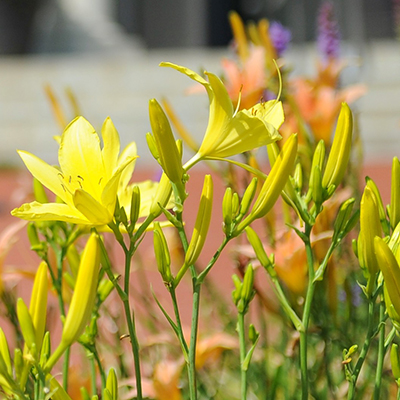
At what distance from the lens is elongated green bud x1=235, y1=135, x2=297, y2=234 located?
496 mm

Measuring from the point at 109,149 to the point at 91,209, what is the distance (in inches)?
3.2

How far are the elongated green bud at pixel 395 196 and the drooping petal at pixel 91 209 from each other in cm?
22

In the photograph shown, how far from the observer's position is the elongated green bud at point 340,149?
0.53 m

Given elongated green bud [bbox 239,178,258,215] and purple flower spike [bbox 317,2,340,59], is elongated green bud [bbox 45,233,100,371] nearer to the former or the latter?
elongated green bud [bbox 239,178,258,215]

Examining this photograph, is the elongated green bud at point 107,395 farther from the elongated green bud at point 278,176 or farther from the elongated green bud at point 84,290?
the elongated green bud at point 278,176

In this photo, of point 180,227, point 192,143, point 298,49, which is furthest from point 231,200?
point 298,49

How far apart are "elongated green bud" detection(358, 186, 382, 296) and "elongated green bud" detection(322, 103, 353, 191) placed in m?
0.06

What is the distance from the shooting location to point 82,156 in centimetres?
55

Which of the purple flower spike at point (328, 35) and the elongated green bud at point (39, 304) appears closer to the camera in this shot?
the elongated green bud at point (39, 304)

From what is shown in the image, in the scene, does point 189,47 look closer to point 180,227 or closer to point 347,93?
point 347,93

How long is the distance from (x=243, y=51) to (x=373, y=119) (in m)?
5.70

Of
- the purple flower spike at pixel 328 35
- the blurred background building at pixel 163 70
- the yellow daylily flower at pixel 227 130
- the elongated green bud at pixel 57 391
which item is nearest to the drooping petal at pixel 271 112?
the yellow daylily flower at pixel 227 130

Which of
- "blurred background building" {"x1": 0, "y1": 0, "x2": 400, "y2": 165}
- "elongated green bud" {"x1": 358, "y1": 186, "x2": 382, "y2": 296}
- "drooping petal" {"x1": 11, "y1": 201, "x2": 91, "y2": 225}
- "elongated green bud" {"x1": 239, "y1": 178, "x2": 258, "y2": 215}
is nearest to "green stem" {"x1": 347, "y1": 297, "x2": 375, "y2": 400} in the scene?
"elongated green bud" {"x1": 358, "y1": 186, "x2": 382, "y2": 296}

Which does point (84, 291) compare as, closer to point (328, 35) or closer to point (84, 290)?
point (84, 290)
